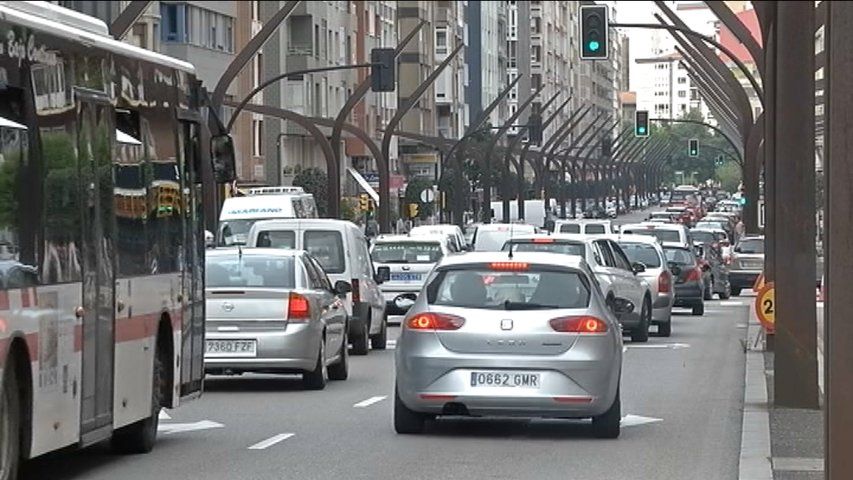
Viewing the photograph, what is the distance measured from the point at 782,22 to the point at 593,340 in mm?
5070

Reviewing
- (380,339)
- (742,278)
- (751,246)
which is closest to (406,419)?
(380,339)

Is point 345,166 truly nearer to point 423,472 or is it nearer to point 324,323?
point 324,323

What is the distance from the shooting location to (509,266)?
18.1 m

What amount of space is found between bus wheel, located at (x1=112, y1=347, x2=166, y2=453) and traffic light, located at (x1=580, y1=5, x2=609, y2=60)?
22.1m

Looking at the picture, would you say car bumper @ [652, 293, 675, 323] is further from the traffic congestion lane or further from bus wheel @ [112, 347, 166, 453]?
bus wheel @ [112, 347, 166, 453]

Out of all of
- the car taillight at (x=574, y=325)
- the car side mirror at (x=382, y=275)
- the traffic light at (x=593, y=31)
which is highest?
the traffic light at (x=593, y=31)

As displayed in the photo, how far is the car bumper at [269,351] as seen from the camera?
74.5ft

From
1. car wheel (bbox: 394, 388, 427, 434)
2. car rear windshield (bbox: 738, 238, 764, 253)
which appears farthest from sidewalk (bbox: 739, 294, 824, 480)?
car rear windshield (bbox: 738, 238, 764, 253)

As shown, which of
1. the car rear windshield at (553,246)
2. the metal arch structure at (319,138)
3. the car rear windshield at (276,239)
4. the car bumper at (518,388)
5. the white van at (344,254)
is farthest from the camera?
the metal arch structure at (319,138)

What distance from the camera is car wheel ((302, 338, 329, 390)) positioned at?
23.5m

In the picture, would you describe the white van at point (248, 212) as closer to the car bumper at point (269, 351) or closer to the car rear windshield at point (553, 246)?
the car rear windshield at point (553, 246)

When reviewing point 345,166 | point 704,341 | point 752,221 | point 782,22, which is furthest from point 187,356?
point 345,166

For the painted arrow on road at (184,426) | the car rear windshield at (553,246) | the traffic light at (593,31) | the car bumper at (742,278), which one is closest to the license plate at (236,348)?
the painted arrow on road at (184,426)

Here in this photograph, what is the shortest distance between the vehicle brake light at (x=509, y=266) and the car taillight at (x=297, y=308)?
5199mm
